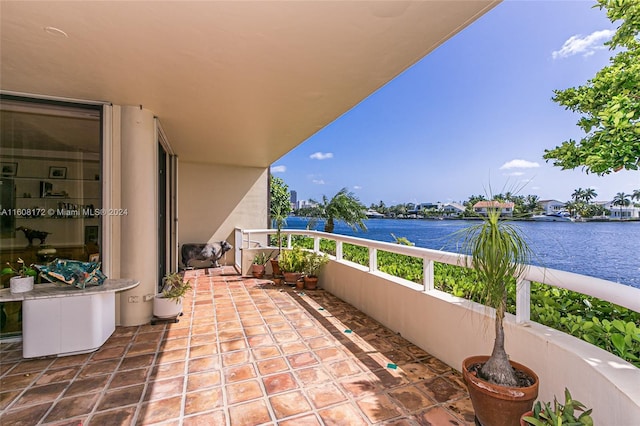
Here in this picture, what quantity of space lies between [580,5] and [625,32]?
27.5 inches

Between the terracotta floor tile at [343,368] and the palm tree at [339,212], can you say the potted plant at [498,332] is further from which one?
the palm tree at [339,212]

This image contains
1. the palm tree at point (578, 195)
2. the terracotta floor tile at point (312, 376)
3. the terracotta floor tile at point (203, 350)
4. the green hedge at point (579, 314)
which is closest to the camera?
the green hedge at point (579, 314)

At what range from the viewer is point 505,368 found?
5.68ft

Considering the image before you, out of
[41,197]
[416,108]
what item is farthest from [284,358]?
[416,108]

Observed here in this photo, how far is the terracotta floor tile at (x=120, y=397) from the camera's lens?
2041 mm

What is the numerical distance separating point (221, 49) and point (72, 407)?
2881 mm

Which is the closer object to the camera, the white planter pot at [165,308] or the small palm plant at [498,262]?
the small palm plant at [498,262]

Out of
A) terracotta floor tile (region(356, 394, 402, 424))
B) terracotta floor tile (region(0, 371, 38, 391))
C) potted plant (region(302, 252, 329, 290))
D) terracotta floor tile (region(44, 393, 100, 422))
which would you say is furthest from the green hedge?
terracotta floor tile (region(0, 371, 38, 391))

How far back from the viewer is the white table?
105 inches

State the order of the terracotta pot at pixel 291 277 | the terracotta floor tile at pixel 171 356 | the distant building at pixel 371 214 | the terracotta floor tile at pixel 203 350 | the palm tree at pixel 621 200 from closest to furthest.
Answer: the terracotta floor tile at pixel 171 356 → the terracotta floor tile at pixel 203 350 → the palm tree at pixel 621 200 → the terracotta pot at pixel 291 277 → the distant building at pixel 371 214

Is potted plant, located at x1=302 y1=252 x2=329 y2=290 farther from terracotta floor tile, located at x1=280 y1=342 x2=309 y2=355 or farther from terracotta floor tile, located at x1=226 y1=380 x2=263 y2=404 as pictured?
terracotta floor tile, located at x1=226 y1=380 x2=263 y2=404

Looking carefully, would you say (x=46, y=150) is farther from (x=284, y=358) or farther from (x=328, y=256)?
(x=328, y=256)

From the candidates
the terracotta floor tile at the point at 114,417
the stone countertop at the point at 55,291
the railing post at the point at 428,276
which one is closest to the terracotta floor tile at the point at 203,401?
the terracotta floor tile at the point at 114,417

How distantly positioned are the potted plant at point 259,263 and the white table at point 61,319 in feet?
10.6
